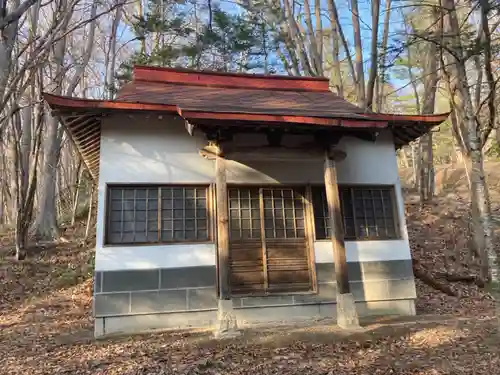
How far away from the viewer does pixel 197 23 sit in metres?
14.8

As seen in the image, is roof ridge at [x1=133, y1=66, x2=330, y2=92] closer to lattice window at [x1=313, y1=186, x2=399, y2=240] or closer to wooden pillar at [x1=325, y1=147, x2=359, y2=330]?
lattice window at [x1=313, y1=186, x2=399, y2=240]

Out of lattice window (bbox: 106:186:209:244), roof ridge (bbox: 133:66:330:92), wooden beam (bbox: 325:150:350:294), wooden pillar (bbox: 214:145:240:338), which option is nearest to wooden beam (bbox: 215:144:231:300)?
wooden pillar (bbox: 214:145:240:338)

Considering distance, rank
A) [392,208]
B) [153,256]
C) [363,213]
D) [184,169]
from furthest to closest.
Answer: [392,208] < [363,213] < [184,169] < [153,256]

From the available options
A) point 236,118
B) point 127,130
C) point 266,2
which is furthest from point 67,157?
point 236,118

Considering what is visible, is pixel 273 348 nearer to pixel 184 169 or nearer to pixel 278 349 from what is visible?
pixel 278 349

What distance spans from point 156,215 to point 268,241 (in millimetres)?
2151

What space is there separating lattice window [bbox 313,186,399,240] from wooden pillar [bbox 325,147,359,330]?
86 cm

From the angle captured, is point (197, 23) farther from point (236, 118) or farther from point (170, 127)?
point (236, 118)

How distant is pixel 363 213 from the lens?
25.1 feet

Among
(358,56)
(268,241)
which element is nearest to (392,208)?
(268,241)

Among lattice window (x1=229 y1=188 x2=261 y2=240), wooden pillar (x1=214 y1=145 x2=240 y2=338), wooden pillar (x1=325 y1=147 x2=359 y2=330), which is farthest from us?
lattice window (x1=229 y1=188 x2=261 y2=240)

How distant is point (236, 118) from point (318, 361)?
12.0 ft

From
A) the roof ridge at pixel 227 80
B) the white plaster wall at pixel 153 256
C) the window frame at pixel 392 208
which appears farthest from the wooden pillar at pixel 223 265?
the roof ridge at pixel 227 80

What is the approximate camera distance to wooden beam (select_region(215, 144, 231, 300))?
19.8ft
